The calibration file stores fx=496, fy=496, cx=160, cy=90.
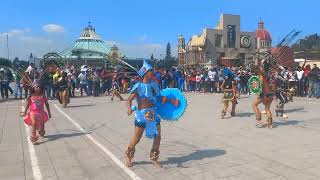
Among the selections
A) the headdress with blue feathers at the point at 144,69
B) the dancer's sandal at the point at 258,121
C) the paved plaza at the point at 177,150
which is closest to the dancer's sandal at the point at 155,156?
the paved plaza at the point at 177,150

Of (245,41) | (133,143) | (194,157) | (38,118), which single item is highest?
(245,41)

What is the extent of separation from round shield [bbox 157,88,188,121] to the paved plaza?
2.66ft

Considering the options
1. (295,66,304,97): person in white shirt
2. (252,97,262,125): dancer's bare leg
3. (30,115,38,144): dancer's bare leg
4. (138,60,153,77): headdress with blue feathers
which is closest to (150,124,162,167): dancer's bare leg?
(138,60,153,77): headdress with blue feathers

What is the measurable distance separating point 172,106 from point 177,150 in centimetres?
150

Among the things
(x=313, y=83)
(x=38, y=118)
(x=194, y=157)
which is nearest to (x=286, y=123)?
(x=194, y=157)

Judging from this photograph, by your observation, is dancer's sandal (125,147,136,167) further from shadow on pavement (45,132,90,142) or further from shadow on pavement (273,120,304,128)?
shadow on pavement (273,120,304,128)

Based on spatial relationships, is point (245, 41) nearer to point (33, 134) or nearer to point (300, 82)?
point (300, 82)

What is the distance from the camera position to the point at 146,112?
8.14m

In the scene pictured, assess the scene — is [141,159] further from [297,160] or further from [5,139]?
[5,139]

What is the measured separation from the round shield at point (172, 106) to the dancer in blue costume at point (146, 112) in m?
0.18

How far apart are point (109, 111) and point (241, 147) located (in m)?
9.13

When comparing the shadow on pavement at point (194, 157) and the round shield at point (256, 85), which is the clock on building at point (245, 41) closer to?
the round shield at point (256, 85)

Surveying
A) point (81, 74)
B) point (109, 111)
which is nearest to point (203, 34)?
point (81, 74)

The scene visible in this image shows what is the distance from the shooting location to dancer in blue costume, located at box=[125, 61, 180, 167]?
8.12 metres
